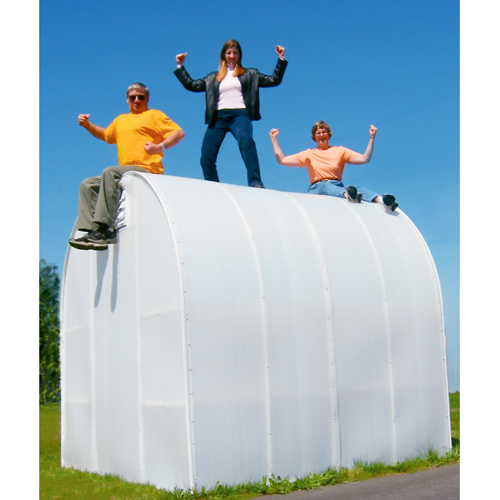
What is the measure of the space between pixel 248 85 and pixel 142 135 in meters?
2.17

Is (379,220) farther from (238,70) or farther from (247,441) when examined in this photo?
(247,441)

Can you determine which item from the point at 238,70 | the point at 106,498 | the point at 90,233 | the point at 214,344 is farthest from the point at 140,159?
the point at 106,498

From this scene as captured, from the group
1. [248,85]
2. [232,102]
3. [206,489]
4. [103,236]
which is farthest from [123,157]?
[206,489]

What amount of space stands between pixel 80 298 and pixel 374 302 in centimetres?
458

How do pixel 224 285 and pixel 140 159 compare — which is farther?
pixel 140 159

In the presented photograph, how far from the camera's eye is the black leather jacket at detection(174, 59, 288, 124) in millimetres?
10562

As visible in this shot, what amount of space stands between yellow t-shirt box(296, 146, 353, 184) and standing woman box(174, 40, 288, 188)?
1478 millimetres

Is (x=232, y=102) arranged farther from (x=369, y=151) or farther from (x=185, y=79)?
(x=369, y=151)

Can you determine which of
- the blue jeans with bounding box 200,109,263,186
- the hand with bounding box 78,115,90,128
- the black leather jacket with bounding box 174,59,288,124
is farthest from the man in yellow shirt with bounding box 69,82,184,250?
the black leather jacket with bounding box 174,59,288,124

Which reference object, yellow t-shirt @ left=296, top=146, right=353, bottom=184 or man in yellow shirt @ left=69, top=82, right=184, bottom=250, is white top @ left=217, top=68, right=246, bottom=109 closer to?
man in yellow shirt @ left=69, top=82, right=184, bottom=250

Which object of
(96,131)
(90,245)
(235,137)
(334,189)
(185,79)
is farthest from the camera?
(334,189)

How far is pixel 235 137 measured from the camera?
34.2 feet

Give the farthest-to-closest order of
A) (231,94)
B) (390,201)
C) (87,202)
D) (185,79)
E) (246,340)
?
(390,201) < (185,79) < (231,94) < (87,202) < (246,340)

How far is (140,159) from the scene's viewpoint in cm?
942
